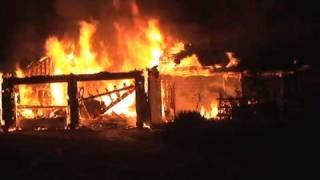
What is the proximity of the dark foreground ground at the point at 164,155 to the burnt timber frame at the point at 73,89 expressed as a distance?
11.7 feet

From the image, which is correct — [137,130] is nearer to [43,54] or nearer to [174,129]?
[174,129]

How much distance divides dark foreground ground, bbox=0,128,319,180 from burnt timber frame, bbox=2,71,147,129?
11.7 ft

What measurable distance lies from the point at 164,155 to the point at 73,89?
38.2 feet

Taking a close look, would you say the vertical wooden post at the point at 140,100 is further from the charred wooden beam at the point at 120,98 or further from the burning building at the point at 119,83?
the charred wooden beam at the point at 120,98

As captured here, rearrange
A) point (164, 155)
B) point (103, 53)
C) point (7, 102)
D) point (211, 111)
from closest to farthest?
point (164, 155) → point (7, 102) → point (211, 111) → point (103, 53)

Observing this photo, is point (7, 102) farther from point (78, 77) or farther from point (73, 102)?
point (78, 77)

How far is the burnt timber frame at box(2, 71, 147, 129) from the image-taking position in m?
32.4

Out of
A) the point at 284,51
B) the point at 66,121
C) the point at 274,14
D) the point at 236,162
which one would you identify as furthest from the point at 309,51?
the point at 236,162

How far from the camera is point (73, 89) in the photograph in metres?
33.1

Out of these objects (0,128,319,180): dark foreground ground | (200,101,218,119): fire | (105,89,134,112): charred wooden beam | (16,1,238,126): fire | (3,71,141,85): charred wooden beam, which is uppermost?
(16,1,238,126): fire

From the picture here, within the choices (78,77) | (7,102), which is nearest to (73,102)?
(78,77)

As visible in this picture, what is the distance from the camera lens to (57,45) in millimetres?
45344

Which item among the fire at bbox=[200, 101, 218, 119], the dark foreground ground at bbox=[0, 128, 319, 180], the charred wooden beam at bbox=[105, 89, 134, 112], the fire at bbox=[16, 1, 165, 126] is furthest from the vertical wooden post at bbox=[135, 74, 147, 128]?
the fire at bbox=[200, 101, 218, 119]

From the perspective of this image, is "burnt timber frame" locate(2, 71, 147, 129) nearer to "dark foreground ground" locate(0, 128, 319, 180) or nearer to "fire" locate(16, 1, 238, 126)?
"fire" locate(16, 1, 238, 126)
